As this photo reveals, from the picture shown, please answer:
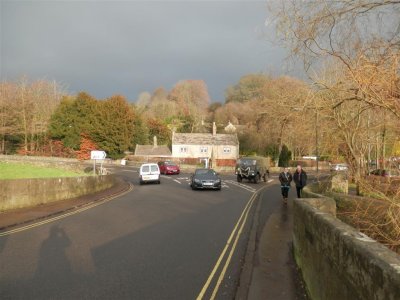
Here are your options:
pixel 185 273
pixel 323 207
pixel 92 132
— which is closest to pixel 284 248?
pixel 323 207

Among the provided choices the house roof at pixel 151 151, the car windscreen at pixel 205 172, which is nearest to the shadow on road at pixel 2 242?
the car windscreen at pixel 205 172

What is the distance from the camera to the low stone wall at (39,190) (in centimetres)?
1873

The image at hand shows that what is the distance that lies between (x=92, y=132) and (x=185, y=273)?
77180mm

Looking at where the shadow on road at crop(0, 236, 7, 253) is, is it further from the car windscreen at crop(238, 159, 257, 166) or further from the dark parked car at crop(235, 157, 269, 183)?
the car windscreen at crop(238, 159, 257, 166)

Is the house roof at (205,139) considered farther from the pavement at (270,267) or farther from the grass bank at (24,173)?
the pavement at (270,267)

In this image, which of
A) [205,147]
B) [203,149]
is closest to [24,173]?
[205,147]

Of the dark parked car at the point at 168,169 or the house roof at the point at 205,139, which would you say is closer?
the dark parked car at the point at 168,169

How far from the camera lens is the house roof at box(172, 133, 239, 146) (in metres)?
91.5

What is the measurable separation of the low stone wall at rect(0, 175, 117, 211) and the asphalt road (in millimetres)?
3086

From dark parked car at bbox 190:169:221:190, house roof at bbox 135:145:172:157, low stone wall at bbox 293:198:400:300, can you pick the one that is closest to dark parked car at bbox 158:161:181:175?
dark parked car at bbox 190:169:221:190

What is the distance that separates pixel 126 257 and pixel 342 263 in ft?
19.1

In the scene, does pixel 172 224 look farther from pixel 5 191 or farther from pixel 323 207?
pixel 5 191

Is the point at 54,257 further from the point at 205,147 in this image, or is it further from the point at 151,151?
the point at 205,147

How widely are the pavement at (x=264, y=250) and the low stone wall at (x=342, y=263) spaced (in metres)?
0.43
